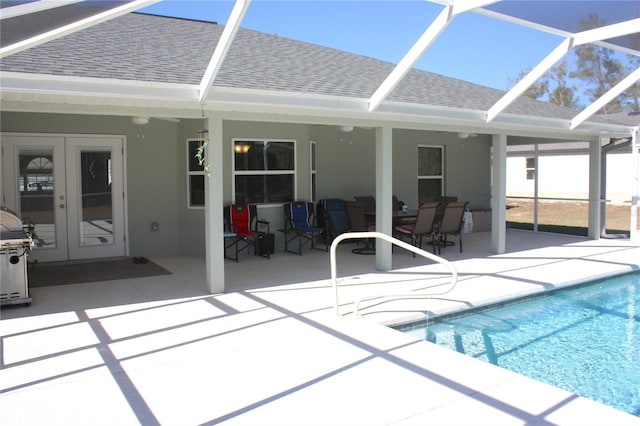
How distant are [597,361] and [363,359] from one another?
2627mm

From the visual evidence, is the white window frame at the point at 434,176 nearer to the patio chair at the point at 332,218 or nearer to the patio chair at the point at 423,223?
the patio chair at the point at 332,218

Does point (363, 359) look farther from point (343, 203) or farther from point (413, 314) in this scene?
point (343, 203)

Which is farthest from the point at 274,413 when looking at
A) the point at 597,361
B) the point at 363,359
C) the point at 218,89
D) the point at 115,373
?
the point at 218,89

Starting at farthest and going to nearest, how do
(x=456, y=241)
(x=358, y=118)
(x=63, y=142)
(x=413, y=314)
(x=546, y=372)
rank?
1. (x=456, y=241)
2. (x=63, y=142)
3. (x=358, y=118)
4. (x=413, y=314)
5. (x=546, y=372)

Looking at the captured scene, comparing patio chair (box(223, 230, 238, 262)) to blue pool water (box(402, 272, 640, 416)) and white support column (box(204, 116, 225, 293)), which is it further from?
blue pool water (box(402, 272, 640, 416))

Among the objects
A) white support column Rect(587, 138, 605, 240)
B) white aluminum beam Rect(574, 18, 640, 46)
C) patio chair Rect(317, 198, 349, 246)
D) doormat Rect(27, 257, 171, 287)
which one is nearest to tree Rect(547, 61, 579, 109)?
white support column Rect(587, 138, 605, 240)

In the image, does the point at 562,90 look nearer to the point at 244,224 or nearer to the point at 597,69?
the point at 597,69

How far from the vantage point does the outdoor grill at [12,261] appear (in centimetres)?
607

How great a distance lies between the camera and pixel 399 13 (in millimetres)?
6910

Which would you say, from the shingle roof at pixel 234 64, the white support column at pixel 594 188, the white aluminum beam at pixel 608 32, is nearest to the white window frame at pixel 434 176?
the shingle roof at pixel 234 64

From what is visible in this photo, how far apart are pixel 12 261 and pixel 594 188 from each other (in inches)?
486

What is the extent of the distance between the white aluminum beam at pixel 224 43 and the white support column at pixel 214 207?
27.3 inches

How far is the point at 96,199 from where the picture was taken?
9484mm

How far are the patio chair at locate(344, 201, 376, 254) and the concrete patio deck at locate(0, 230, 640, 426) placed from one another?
2389 mm
